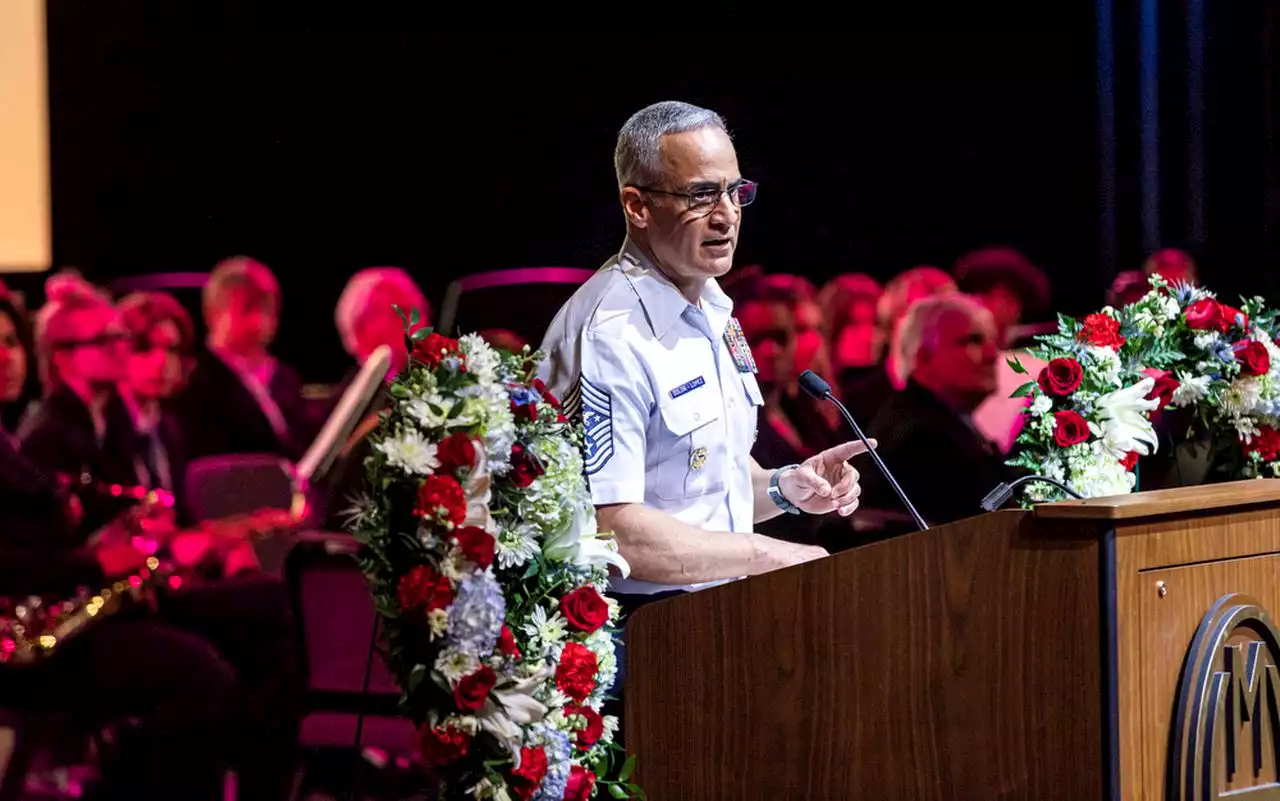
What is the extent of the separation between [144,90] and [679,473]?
6.94 feet

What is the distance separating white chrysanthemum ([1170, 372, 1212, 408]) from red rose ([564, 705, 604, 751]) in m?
1.60

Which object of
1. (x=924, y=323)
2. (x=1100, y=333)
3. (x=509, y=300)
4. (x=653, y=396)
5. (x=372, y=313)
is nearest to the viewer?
(x=653, y=396)

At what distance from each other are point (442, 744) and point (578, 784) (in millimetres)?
203

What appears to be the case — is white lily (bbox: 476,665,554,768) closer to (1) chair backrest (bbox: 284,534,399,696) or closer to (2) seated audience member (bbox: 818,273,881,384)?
(1) chair backrest (bbox: 284,534,399,696)

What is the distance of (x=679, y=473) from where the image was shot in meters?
2.54

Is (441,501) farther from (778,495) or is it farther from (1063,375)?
(1063,375)

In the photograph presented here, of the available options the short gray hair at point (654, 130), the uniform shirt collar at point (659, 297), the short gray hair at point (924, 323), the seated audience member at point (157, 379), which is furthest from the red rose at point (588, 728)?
the short gray hair at point (924, 323)

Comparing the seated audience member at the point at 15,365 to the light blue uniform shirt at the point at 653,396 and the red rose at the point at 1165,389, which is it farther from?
the red rose at the point at 1165,389

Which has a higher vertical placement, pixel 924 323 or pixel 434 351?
pixel 924 323

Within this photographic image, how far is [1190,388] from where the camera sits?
10.5ft

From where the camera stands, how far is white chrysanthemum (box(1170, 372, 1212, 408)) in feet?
10.5

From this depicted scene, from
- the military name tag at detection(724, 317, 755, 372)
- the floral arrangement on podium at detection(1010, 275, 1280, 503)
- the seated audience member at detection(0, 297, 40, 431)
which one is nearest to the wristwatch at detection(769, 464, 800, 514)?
the military name tag at detection(724, 317, 755, 372)

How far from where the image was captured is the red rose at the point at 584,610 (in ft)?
6.97

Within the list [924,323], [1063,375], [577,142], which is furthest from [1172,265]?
[1063,375]
